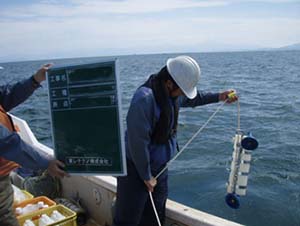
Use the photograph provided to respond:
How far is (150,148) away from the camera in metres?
3.06

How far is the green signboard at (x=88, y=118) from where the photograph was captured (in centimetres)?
248

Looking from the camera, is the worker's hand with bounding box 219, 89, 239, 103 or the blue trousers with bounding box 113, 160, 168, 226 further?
the worker's hand with bounding box 219, 89, 239, 103

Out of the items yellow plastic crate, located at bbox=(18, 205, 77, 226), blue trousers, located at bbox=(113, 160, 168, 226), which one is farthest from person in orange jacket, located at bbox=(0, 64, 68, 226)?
yellow plastic crate, located at bbox=(18, 205, 77, 226)

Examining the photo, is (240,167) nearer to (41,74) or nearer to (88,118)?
(88,118)

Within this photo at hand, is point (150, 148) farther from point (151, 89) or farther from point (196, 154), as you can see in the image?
point (196, 154)

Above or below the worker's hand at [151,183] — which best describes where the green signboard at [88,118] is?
above

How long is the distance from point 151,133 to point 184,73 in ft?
1.74

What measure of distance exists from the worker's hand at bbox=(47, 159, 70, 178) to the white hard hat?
1.06m

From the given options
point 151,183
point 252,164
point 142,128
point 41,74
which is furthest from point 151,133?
point 252,164

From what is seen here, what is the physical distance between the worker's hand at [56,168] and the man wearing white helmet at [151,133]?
561 mm

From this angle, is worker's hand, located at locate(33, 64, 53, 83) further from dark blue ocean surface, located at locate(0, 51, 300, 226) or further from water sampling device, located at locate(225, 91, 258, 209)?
water sampling device, located at locate(225, 91, 258, 209)

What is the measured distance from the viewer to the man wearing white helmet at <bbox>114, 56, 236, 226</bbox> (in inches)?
112

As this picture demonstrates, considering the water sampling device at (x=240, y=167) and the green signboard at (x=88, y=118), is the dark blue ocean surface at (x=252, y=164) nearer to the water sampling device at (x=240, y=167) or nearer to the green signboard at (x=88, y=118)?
the green signboard at (x=88, y=118)

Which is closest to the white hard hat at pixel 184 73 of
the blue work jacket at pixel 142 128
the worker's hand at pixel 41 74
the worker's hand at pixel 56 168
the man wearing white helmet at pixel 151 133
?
the man wearing white helmet at pixel 151 133
